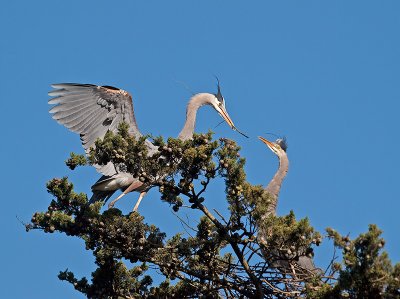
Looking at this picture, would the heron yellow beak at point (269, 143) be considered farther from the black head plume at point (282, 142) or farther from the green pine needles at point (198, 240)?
the green pine needles at point (198, 240)

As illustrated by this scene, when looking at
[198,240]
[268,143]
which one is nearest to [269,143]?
[268,143]

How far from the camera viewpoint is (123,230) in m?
8.36

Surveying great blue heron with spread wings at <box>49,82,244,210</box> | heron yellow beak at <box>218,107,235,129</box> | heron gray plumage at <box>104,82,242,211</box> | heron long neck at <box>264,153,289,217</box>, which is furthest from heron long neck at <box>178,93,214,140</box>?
heron long neck at <box>264,153,289,217</box>

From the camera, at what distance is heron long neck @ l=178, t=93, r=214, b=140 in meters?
11.4

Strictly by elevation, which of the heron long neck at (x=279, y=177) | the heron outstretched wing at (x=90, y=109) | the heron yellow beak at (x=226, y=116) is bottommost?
the heron long neck at (x=279, y=177)

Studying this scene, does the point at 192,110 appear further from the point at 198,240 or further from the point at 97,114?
the point at 198,240

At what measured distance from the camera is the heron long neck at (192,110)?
11.4 metres

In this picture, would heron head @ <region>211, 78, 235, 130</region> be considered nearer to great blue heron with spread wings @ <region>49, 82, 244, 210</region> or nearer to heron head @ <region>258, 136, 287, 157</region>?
heron head @ <region>258, 136, 287, 157</region>

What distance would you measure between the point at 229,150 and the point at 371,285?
1604 millimetres

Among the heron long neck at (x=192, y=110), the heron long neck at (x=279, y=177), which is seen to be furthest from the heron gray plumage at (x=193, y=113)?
the heron long neck at (x=279, y=177)

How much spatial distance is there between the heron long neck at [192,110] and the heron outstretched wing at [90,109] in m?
0.72

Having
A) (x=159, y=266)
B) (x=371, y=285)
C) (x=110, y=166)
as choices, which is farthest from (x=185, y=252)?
(x=110, y=166)

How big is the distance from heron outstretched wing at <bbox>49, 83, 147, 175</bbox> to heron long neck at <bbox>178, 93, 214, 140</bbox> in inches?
28.2

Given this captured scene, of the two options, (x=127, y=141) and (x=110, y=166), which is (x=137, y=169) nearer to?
(x=127, y=141)
